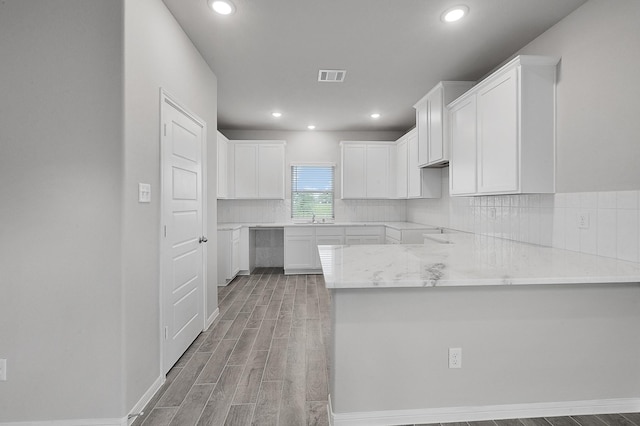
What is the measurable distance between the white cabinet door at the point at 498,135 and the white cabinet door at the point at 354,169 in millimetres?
2990

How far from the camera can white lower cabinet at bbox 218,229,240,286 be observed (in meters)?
4.81

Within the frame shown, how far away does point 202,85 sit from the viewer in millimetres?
3078

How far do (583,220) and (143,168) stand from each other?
3.03 metres

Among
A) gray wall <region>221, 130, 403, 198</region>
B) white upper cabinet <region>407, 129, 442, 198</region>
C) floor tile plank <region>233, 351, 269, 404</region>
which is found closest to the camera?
floor tile plank <region>233, 351, 269, 404</region>

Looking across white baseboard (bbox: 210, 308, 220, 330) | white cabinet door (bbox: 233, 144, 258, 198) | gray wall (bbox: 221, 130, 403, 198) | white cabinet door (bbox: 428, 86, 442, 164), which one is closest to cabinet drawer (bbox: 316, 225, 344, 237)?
gray wall (bbox: 221, 130, 403, 198)

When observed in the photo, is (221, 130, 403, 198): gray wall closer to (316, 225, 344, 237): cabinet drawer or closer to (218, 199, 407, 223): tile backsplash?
(218, 199, 407, 223): tile backsplash

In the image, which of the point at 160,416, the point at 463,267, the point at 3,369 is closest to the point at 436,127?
the point at 463,267

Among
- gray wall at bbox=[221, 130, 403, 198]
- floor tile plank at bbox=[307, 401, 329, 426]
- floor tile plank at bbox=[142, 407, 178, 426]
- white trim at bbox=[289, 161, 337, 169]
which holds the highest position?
gray wall at bbox=[221, 130, 403, 198]

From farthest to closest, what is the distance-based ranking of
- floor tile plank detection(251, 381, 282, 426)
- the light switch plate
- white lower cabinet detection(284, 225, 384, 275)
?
white lower cabinet detection(284, 225, 384, 275)
the light switch plate
floor tile plank detection(251, 381, 282, 426)

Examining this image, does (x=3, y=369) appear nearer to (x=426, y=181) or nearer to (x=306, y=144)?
(x=426, y=181)

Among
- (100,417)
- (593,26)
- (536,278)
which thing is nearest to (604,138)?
(593,26)

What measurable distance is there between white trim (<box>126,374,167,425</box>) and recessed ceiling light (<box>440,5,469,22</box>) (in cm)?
338

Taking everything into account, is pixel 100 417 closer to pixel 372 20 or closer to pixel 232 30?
pixel 232 30

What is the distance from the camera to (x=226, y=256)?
4.84 metres
